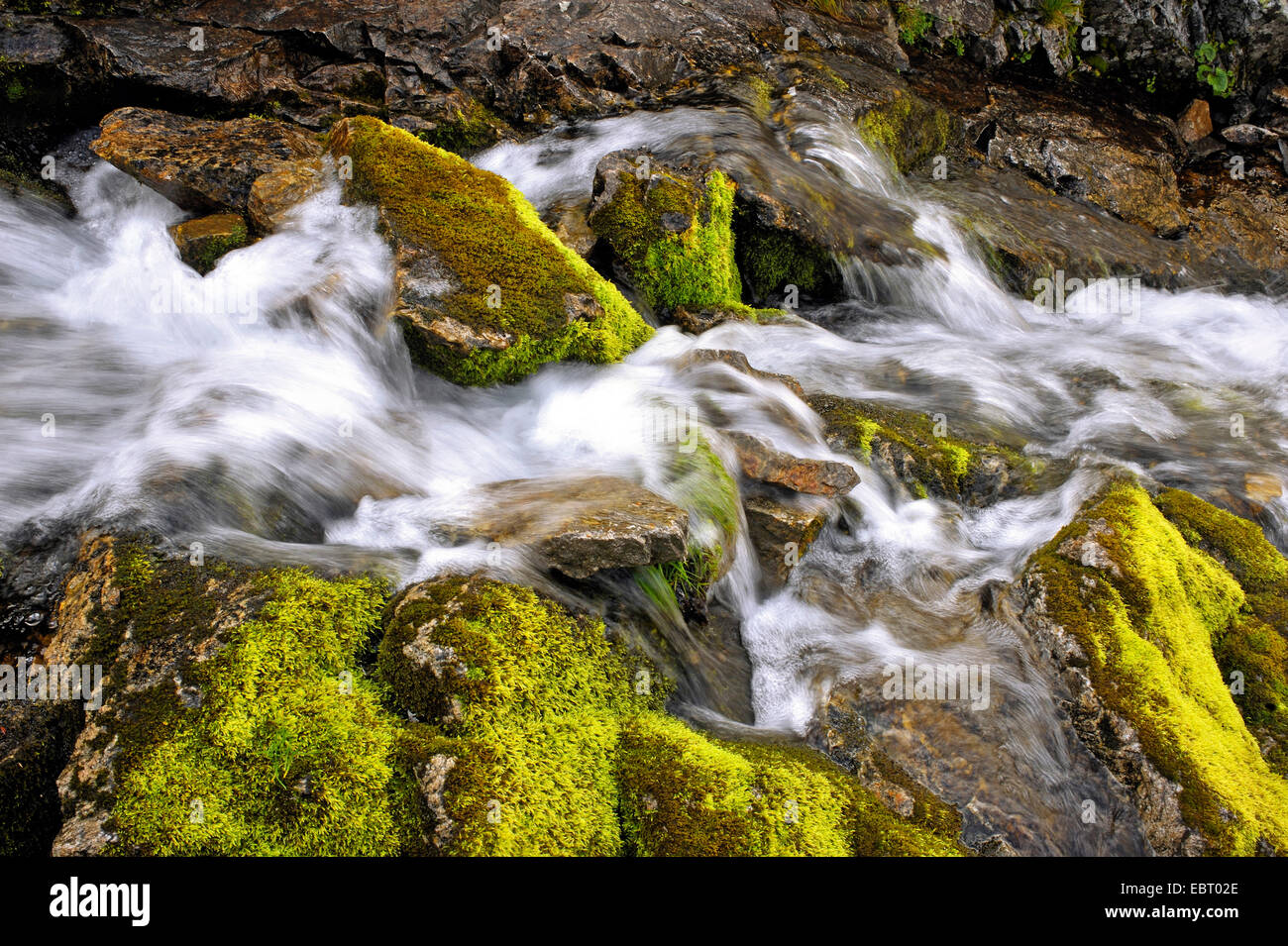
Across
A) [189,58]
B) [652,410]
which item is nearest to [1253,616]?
[652,410]

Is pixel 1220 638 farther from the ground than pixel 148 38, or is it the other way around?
pixel 148 38

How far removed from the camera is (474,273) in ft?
23.4

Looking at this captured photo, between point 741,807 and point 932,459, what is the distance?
446cm

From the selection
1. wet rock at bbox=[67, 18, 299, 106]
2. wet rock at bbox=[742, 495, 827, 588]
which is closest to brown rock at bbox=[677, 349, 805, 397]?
wet rock at bbox=[742, 495, 827, 588]

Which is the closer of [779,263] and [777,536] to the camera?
[777,536]

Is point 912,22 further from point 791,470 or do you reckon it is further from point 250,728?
point 250,728

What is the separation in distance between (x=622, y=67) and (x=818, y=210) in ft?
14.3

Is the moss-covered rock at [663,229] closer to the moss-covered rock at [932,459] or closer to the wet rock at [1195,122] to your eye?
the moss-covered rock at [932,459]

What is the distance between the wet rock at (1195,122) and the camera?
15.6 metres

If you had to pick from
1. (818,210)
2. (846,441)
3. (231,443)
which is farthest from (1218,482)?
(231,443)

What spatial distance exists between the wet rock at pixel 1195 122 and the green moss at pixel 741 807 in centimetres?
1661

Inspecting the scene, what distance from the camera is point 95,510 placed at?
15.2 ft

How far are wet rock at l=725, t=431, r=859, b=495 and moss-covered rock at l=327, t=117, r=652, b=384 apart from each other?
6.49 ft
